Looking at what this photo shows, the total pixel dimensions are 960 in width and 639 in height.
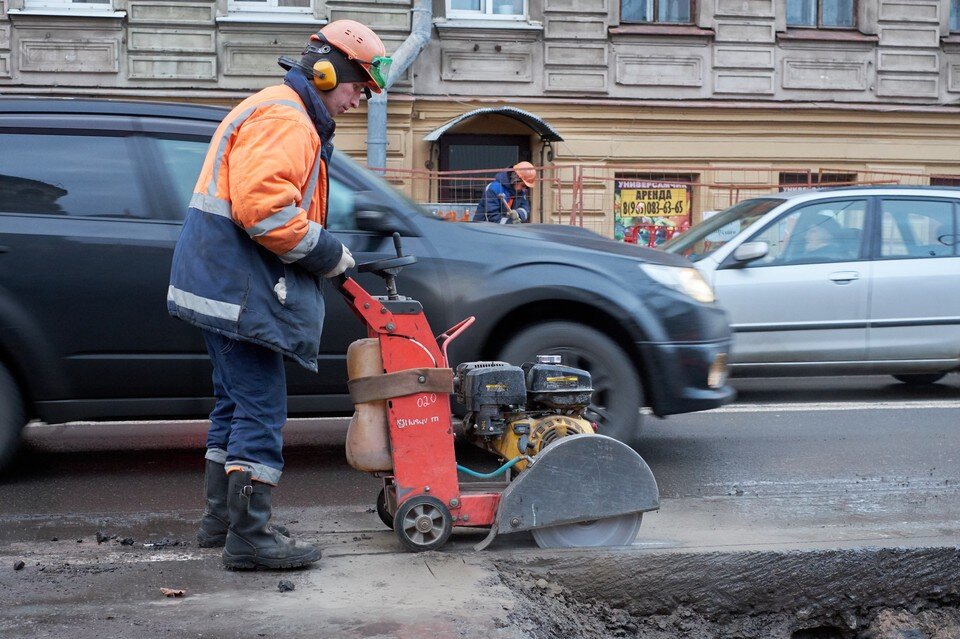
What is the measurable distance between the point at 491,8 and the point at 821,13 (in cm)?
528

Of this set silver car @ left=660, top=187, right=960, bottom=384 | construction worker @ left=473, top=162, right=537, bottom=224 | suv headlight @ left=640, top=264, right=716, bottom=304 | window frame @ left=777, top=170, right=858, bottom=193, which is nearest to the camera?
suv headlight @ left=640, top=264, right=716, bottom=304

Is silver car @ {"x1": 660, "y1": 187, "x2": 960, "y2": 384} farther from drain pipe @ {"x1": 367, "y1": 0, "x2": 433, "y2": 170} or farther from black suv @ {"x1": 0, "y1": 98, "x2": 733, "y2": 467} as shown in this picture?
drain pipe @ {"x1": 367, "y1": 0, "x2": 433, "y2": 170}

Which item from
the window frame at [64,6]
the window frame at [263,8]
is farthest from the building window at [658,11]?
the window frame at [64,6]

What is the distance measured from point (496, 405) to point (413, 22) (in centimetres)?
1275

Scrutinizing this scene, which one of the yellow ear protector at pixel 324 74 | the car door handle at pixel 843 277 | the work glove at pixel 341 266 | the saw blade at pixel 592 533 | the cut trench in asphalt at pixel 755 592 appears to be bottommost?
the cut trench in asphalt at pixel 755 592

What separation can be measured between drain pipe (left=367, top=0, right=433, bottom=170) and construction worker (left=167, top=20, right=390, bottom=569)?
11.8 m

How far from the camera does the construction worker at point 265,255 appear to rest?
3818 mm

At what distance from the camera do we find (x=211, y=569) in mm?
4160

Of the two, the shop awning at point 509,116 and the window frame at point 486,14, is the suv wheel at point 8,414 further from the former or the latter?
the window frame at point 486,14

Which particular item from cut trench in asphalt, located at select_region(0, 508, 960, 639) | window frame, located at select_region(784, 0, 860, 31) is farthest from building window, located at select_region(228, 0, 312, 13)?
cut trench in asphalt, located at select_region(0, 508, 960, 639)

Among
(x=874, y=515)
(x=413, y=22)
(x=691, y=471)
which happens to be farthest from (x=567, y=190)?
(x=874, y=515)

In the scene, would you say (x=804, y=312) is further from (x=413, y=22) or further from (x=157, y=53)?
(x=157, y=53)

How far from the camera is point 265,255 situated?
3.96 meters

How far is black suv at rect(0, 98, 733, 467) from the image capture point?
568 cm
